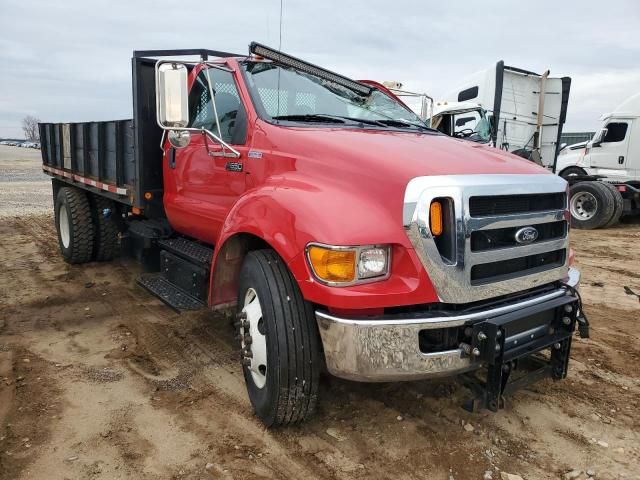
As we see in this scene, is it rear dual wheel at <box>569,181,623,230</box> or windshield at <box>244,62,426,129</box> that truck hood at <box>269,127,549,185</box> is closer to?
windshield at <box>244,62,426,129</box>

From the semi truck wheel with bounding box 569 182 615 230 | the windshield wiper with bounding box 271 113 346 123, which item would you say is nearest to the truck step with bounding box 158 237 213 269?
the windshield wiper with bounding box 271 113 346 123

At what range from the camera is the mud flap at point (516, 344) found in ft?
8.13

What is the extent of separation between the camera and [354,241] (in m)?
2.42

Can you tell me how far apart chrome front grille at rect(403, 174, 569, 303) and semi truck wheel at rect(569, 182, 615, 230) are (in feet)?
30.4

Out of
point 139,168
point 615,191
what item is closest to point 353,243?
point 139,168

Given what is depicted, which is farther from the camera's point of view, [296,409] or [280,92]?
[280,92]

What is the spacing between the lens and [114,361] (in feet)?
13.0

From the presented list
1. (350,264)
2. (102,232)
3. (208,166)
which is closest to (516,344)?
(350,264)

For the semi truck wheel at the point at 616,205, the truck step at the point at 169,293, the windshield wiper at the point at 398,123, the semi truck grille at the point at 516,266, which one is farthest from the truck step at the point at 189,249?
the semi truck wheel at the point at 616,205

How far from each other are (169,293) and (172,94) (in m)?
1.61

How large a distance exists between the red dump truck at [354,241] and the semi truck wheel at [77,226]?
3.06 meters

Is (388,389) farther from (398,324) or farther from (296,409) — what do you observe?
(398,324)

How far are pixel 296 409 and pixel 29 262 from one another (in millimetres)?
5741

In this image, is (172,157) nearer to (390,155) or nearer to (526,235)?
(390,155)
